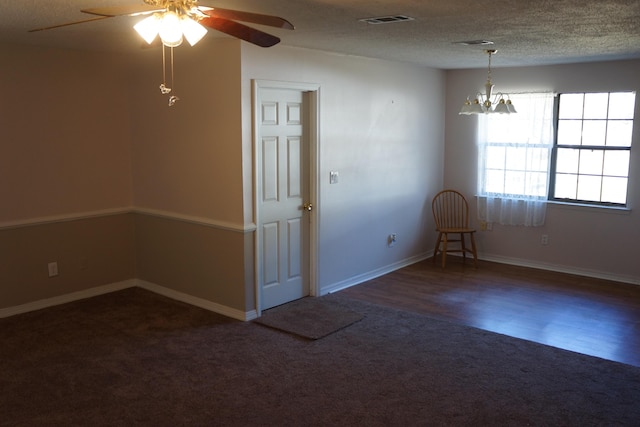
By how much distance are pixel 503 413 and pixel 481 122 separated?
4.49 m

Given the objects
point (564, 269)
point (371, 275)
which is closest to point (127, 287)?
→ point (371, 275)

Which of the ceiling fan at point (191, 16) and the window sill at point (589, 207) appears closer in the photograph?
the ceiling fan at point (191, 16)

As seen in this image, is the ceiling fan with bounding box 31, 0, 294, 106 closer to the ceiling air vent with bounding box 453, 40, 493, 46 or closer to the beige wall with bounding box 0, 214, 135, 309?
the ceiling air vent with bounding box 453, 40, 493, 46

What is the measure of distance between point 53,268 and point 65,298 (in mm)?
319

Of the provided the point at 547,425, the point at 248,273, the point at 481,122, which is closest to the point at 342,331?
the point at 248,273

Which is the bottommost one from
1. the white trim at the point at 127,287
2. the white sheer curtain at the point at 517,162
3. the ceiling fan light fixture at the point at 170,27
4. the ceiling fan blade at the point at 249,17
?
the white trim at the point at 127,287

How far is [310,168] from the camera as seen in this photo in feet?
18.2

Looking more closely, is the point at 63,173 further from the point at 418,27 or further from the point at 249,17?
the point at 249,17

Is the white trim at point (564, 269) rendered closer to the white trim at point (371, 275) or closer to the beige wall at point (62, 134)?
the white trim at point (371, 275)

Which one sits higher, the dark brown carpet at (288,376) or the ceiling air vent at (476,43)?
the ceiling air vent at (476,43)

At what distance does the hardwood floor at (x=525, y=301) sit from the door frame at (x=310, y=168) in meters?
0.61

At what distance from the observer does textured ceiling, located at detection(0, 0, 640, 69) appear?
3287 mm

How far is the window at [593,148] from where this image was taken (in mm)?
6328

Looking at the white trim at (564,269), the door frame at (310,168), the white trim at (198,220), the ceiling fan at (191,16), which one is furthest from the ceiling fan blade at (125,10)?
the white trim at (564,269)
